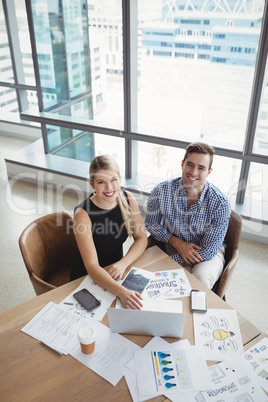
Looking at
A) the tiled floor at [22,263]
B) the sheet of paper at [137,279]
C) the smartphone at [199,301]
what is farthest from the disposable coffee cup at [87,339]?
the tiled floor at [22,263]

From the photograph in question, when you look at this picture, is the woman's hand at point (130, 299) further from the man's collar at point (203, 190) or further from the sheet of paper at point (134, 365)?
the man's collar at point (203, 190)

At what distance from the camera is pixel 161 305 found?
5.16 ft

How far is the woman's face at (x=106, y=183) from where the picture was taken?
1836 mm

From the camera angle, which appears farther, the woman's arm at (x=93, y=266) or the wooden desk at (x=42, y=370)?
the woman's arm at (x=93, y=266)

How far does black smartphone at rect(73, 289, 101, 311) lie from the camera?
156cm

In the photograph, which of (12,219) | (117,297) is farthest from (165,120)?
(117,297)

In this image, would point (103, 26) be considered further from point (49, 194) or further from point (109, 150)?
point (49, 194)

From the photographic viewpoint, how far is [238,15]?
264 cm

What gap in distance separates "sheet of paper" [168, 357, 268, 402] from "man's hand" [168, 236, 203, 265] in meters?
0.79

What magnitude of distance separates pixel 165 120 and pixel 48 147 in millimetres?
1580

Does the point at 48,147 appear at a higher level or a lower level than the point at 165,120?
lower

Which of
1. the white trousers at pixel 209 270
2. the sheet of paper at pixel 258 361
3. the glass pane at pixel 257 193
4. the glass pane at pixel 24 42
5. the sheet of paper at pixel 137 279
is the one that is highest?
the glass pane at pixel 24 42

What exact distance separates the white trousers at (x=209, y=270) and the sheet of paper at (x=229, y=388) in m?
0.67

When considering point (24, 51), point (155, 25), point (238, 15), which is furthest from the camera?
point (24, 51)
